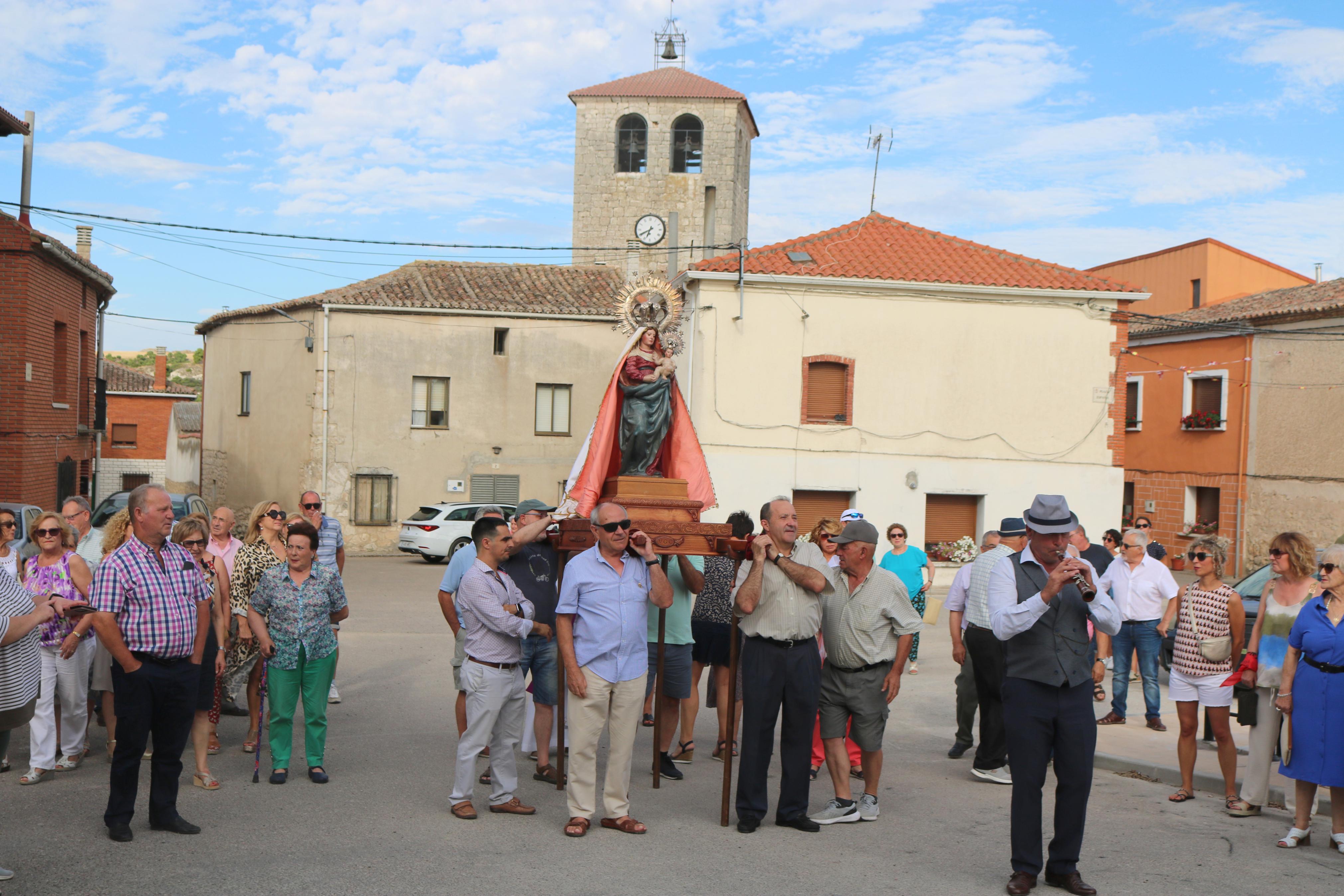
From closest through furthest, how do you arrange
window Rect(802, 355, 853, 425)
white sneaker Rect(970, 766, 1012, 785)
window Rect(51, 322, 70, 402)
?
white sneaker Rect(970, 766, 1012, 785) → window Rect(51, 322, 70, 402) → window Rect(802, 355, 853, 425)

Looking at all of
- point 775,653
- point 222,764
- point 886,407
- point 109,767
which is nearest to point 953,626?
point 775,653

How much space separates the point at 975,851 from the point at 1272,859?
1.57 m

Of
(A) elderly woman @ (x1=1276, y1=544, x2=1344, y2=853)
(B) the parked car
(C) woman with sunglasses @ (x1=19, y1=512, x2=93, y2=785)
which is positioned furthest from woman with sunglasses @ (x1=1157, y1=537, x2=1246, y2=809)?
(B) the parked car

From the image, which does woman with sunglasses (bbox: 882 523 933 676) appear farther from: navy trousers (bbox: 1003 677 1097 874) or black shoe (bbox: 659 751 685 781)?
navy trousers (bbox: 1003 677 1097 874)

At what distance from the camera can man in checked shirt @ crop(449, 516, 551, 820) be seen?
6.76 m

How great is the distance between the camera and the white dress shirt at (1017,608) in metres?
5.40

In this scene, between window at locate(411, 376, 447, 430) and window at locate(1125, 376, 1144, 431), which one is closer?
window at locate(411, 376, 447, 430)

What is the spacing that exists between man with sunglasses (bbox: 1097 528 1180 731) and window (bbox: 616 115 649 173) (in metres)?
37.1

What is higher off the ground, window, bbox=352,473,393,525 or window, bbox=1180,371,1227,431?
window, bbox=1180,371,1227,431

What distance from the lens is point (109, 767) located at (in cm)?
770

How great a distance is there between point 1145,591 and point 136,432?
1754 inches

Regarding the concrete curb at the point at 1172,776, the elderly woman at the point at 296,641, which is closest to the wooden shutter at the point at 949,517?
Result: the concrete curb at the point at 1172,776

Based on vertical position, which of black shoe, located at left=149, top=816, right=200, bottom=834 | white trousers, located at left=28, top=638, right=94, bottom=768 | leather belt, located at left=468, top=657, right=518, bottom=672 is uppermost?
leather belt, located at left=468, top=657, right=518, bottom=672

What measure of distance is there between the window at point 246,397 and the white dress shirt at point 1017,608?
32410mm
